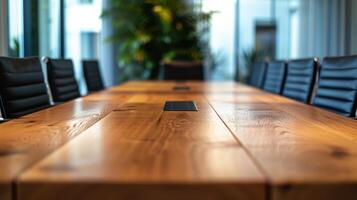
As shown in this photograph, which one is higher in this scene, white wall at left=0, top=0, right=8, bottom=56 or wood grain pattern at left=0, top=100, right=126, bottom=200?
white wall at left=0, top=0, right=8, bottom=56

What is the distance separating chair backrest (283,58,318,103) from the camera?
2.63 m

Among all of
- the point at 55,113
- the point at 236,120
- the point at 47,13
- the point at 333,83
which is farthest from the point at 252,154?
the point at 47,13

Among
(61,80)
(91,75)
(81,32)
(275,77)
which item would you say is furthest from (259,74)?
(81,32)

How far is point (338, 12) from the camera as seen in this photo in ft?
21.0

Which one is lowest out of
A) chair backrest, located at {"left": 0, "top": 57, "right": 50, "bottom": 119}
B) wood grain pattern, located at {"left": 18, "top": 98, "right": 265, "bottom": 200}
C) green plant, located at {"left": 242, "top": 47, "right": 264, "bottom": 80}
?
wood grain pattern, located at {"left": 18, "top": 98, "right": 265, "bottom": 200}

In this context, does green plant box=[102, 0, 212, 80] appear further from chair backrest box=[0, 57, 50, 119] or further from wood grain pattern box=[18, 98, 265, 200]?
wood grain pattern box=[18, 98, 265, 200]

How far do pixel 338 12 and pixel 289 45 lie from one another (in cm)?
173

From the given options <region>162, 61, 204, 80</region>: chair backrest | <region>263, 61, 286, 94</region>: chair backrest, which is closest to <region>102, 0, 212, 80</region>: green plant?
<region>162, 61, 204, 80</region>: chair backrest

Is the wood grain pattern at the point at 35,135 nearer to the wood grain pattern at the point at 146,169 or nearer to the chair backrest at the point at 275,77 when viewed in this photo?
the wood grain pattern at the point at 146,169

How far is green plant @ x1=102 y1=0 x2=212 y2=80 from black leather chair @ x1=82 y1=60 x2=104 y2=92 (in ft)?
7.69

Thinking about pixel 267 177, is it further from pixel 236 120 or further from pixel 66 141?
pixel 236 120

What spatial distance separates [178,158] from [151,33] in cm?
583

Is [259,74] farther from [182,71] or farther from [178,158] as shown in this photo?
[178,158]

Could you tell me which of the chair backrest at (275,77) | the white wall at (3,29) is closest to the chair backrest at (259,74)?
the chair backrest at (275,77)
